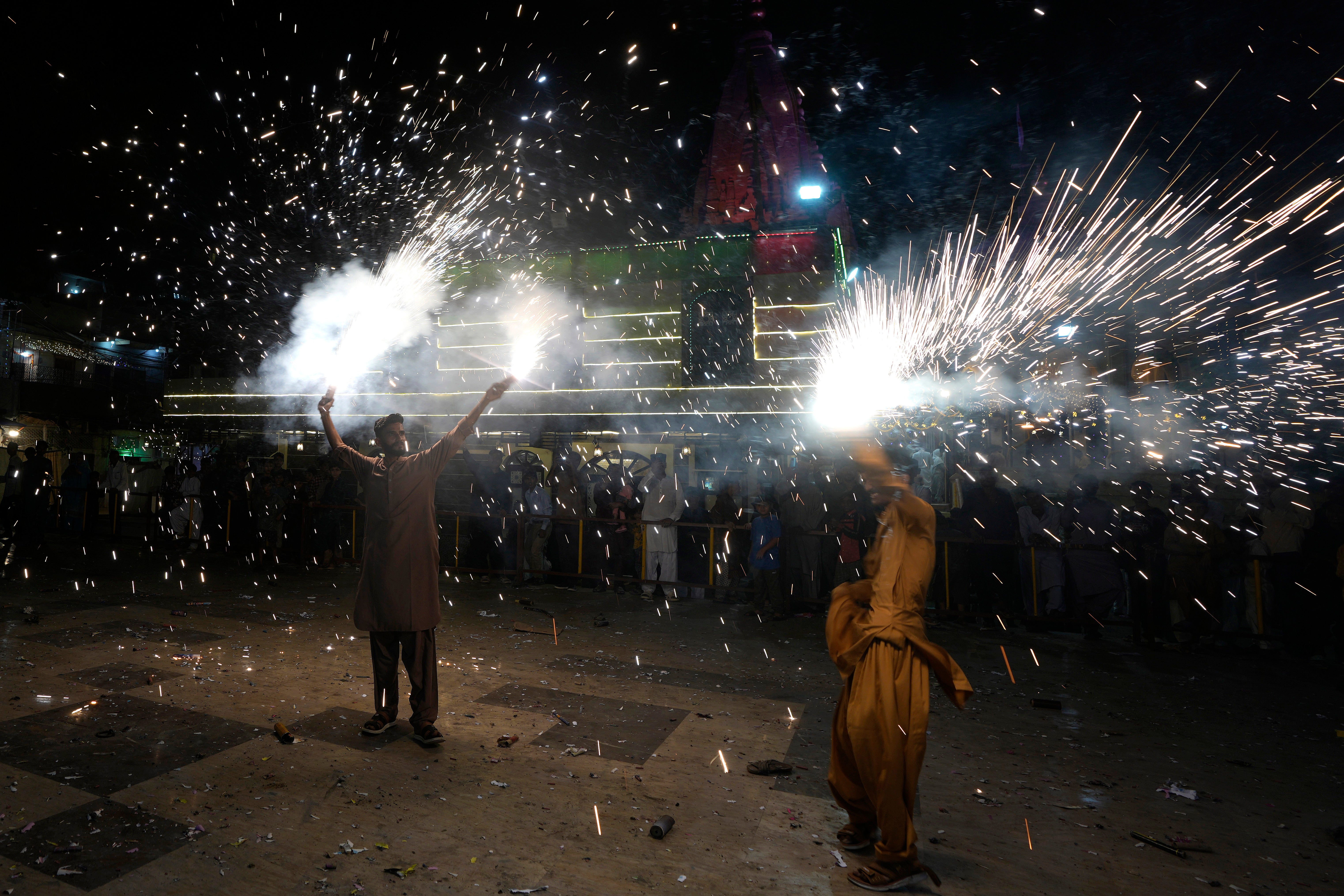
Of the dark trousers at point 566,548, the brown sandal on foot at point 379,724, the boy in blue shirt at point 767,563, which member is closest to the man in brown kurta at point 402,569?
the brown sandal on foot at point 379,724

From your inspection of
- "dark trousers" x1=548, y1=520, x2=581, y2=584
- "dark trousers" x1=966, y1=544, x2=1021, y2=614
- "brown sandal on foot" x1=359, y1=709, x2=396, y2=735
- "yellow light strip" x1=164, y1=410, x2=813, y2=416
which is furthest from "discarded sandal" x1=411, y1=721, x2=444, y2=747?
"yellow light strip" x1=164, y1=410, x2=813, y2=416

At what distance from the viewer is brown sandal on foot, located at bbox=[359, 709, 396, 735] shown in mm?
4199

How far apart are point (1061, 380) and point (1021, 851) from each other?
1438cm

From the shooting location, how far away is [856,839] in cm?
309

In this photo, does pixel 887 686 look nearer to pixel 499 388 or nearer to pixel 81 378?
pixel 499 388

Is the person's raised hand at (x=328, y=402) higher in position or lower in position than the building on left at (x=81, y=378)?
lower

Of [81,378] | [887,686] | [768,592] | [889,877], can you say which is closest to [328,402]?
[887,686]

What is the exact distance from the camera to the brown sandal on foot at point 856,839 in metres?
3.07

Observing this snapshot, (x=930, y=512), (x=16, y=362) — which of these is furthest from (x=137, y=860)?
(x=16, y=362)

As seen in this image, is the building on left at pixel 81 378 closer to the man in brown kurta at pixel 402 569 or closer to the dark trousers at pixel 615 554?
the dark trousers at pixel 615 554

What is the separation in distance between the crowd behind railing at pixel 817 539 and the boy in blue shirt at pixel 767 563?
2 centimetres

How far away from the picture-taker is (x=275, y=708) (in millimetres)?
4637

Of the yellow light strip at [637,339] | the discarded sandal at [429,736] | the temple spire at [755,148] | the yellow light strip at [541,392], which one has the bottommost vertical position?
the discarded sandal at [429,736]

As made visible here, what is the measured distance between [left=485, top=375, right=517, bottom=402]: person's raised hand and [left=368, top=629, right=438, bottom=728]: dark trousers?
1541 millimetres
